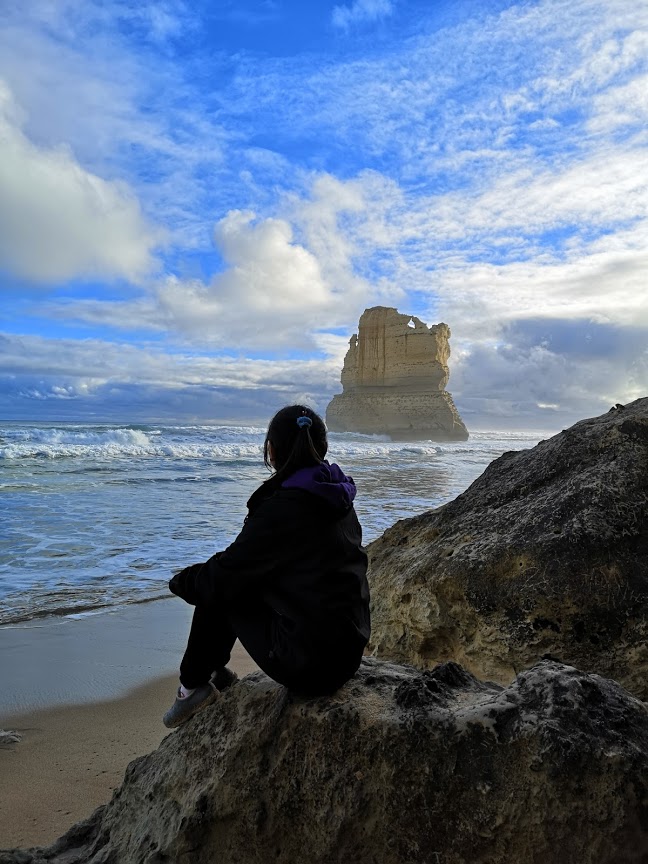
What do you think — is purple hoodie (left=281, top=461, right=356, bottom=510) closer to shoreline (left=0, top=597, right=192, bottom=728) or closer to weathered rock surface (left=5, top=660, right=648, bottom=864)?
weathered rock surface (left=5, top=660, right=648, bottom=864)

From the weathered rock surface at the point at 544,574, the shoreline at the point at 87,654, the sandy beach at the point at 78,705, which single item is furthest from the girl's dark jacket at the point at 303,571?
the shoreline at the point at 87,654

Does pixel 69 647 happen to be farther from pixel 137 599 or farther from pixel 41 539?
pixel 41 539

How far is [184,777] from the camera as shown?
2.04 meters

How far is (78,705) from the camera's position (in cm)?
422

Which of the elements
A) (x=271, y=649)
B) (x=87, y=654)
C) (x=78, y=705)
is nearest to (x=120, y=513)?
(x=87, y=654)

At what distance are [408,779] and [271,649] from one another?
55 cm

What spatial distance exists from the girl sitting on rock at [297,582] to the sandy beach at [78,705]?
63.2 inches

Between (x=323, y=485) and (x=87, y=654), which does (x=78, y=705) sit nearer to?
(x=87, y=654)

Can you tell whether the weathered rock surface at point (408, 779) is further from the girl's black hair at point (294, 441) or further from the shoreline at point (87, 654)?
the shoreline at point (87, 654)

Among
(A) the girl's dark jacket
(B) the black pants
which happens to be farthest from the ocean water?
(A) the girl's dark jacket

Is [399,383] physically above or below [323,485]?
above

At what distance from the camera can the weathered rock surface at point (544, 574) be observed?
2.70 meters

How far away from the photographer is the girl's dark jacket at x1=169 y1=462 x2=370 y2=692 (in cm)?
196

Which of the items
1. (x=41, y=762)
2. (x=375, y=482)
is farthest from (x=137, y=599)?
(x=375, y=482)
